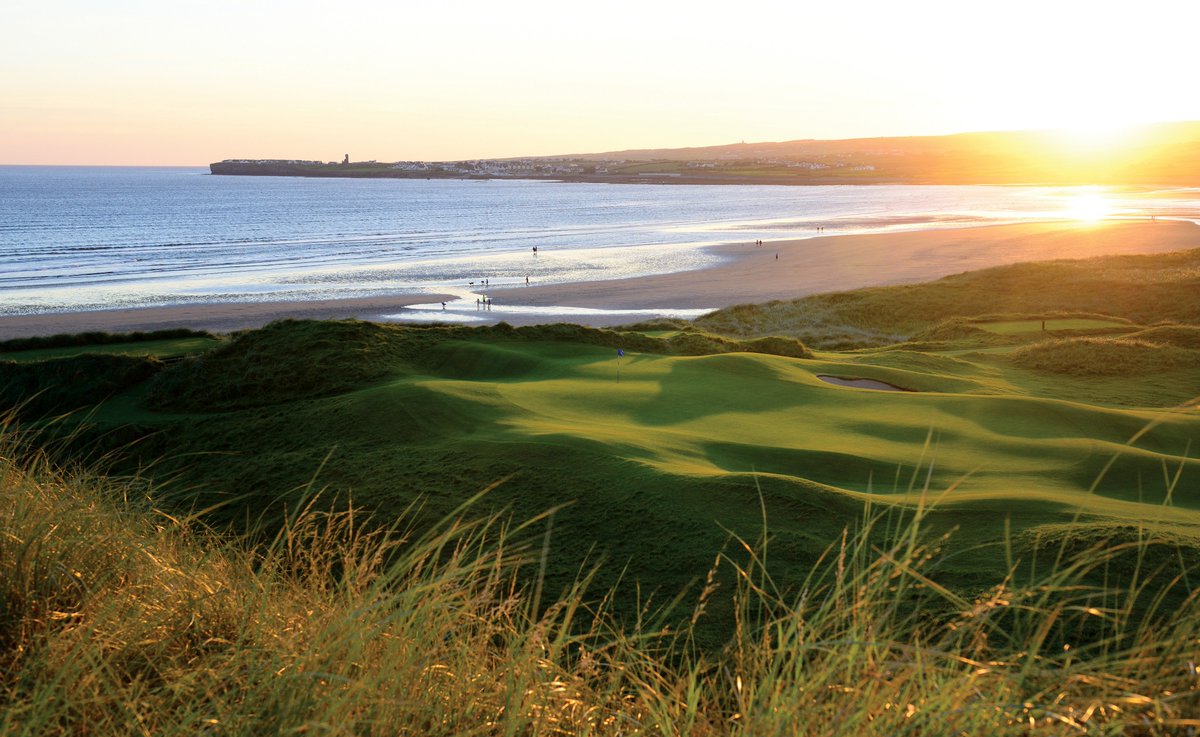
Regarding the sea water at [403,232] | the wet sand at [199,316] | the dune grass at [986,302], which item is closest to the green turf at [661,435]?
the dune grass at [986,302]

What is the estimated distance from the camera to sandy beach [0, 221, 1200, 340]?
4450cm

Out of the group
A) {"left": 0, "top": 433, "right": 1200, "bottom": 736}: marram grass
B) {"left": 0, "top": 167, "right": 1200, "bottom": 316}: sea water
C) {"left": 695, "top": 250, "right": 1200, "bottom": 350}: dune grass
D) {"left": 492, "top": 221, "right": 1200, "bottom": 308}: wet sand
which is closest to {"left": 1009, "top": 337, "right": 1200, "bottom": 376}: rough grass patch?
{"left": 695, "top": 250, "right": 1200, "bottom": 350}: dune grass

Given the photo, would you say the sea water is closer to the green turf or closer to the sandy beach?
the sandy beach

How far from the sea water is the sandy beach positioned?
3.60 meters

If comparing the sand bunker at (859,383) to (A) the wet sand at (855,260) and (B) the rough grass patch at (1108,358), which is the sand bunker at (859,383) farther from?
(A) the wet sand at (855,260)

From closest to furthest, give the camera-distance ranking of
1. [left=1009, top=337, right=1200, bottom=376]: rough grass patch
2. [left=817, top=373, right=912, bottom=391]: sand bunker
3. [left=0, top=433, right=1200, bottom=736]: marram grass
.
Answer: [left=0, top=433, right=1200, bottom=736]: marram grass
[left=817, top=373, right=912, bottom=391]: sand bunker
[left=1009, top=337, right=1200, bottom=376]: rough grass patch

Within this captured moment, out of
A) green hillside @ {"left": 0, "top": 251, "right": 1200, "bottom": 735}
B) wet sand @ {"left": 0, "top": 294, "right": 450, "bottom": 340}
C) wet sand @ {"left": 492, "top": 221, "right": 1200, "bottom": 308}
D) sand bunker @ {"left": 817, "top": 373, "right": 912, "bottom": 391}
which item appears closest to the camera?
green hillside @ {"left": 0, "top": 251, "right": 1200, "bottom": 735}

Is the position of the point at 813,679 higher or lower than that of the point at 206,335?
higher

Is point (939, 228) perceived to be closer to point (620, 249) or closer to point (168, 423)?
point (620, 249)

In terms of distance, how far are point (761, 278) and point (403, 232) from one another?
1882 inches

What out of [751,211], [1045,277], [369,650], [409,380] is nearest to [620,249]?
[1045,277]

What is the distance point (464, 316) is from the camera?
1793 inches

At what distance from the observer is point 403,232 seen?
9662 cm

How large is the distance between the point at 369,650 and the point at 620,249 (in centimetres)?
7568
